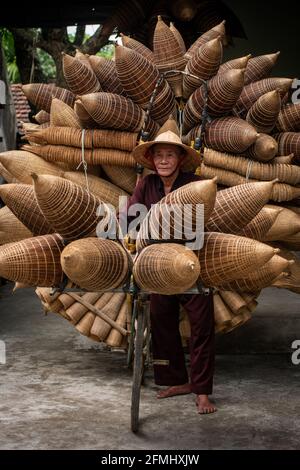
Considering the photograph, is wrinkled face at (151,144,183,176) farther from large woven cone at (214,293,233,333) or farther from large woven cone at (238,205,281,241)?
large woven cone at (214,293,233,333)

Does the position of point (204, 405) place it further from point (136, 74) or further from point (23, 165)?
point (136, 74)

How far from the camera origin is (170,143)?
3.90 metres

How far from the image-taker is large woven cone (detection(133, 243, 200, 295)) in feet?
9.94

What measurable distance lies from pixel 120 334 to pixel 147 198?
848 mm

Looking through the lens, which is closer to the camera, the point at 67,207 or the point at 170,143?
the point at 67,207

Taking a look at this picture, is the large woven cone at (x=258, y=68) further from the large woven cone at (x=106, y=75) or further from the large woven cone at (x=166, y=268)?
the large woven cone at (x=166, y=268)

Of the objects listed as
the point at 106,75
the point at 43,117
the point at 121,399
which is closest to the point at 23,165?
the point at 43,117

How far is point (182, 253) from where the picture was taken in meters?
3.07

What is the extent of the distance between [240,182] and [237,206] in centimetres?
110

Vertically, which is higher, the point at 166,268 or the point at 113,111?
the point at 113,111

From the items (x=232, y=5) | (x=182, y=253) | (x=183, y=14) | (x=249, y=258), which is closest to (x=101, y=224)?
(x=182, y=253)

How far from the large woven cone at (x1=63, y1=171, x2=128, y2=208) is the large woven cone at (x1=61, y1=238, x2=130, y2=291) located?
4.15 feet

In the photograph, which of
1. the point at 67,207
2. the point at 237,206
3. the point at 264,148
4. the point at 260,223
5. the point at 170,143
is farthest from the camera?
the point at 264,148

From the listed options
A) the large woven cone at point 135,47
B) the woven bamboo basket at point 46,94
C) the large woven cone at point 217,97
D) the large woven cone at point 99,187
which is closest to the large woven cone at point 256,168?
the large woven cone at point 217,97
